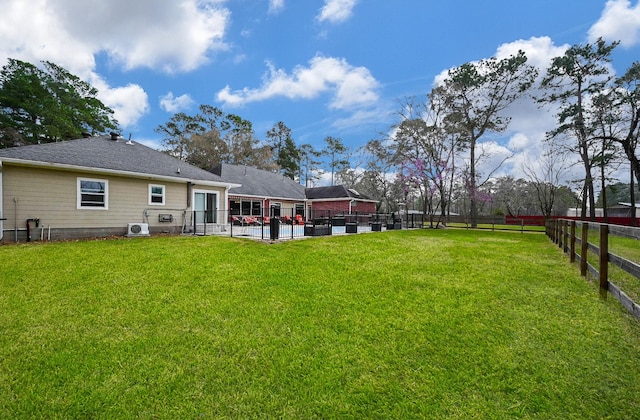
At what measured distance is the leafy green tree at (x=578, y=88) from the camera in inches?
716

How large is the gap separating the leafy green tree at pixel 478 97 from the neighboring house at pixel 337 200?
919 cm

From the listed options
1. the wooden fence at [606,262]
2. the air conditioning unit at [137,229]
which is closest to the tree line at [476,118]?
the wooden fence at [606,262]

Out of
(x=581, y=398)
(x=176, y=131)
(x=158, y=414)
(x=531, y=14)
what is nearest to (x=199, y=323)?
(x=158, y=414)

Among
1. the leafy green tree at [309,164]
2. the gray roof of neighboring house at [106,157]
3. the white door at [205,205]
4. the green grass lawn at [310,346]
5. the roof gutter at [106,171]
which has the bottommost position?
the green grass lawn at [310,346]

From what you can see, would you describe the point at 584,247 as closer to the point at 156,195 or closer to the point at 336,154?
the point at 156,195

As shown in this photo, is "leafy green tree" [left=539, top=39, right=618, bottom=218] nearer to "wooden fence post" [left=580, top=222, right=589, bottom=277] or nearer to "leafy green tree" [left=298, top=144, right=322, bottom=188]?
"wooden fence post" [left=580, top=222, right=589, bottom=277]

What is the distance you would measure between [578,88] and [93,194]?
29.3 metres

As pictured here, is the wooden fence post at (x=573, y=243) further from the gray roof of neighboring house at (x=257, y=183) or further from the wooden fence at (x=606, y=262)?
the gray roof of neighboring house at (x=257, y=183)

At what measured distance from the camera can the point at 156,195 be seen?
37.5ft

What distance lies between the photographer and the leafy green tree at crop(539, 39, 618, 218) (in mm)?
18188

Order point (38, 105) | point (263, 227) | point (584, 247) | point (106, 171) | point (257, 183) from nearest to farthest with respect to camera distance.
Answer: point (584, 247)
point (263, 227)
point (106, 171)
point (257, 183)
point (38, 105)

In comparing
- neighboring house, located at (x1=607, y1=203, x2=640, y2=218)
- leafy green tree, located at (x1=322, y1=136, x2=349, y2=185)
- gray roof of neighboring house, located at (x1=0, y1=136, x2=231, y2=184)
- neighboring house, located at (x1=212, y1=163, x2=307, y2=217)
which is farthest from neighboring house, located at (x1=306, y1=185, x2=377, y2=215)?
neighboring house, located at (x1=607, y1=203, x2=640, y2=218)

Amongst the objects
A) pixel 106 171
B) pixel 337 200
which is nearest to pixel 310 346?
pixel 106 171

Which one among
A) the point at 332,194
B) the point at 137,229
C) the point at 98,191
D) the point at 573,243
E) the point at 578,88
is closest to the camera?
the point at 573,243
